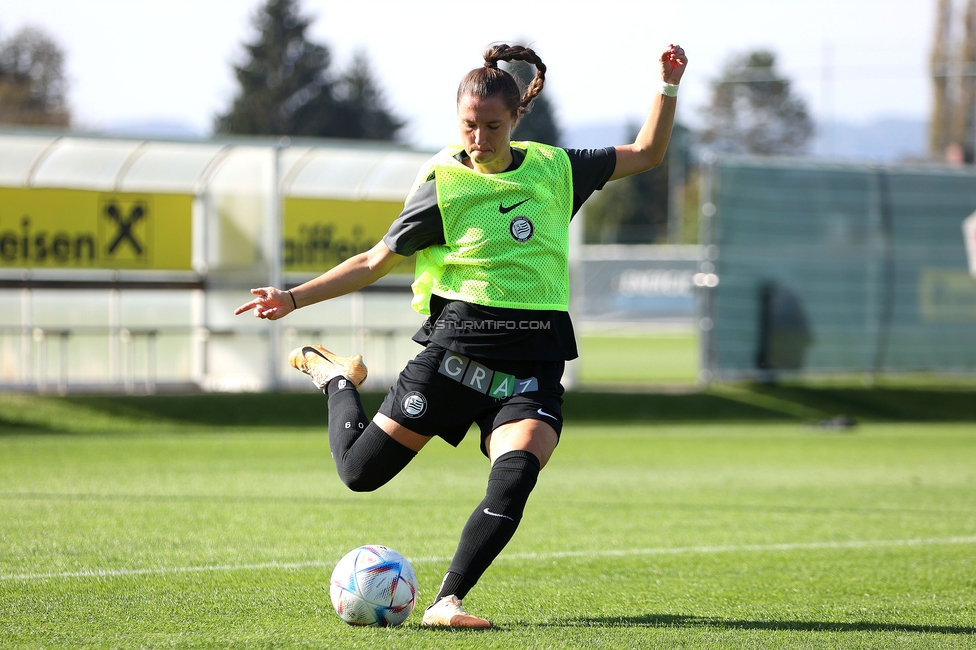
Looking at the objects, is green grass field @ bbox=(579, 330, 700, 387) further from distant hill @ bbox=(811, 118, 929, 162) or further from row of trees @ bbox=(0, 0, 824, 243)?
row of trees @ bbox=(0, 0, 824, 243)

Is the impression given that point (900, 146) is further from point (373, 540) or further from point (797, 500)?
point (373, 540)

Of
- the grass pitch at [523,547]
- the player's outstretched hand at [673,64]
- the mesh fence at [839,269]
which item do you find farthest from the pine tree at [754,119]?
the player's outstretched hand at [673,64]

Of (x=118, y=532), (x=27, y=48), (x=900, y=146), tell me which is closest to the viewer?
(x=118, y=532)

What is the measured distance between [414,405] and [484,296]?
502 mm

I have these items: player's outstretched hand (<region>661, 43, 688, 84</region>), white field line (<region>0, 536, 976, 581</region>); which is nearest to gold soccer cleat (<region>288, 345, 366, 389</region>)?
white field line (<region>0, 536, 976, 581</region>)

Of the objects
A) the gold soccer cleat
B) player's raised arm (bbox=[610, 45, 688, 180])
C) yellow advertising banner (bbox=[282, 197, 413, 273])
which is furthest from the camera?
yellow advertising banner (bbox=[282, 197, 413, 273])

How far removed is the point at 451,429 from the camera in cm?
473

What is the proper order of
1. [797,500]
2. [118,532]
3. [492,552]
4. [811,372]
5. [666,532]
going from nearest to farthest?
[492,552], [118,532], [666,532], [797,500], [811,372]

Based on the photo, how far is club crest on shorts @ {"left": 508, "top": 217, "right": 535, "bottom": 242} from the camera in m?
4.64

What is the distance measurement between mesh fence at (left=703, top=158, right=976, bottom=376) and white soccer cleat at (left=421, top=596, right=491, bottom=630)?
14811mm

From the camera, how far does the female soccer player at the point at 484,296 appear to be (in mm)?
4566

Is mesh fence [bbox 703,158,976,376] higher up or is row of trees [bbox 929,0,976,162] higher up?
row of trees [bbox 929,0,976,162]

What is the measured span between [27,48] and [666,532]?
59.0 metres

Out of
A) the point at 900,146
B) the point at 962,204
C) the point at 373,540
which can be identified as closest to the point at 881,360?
the point at 962,204
